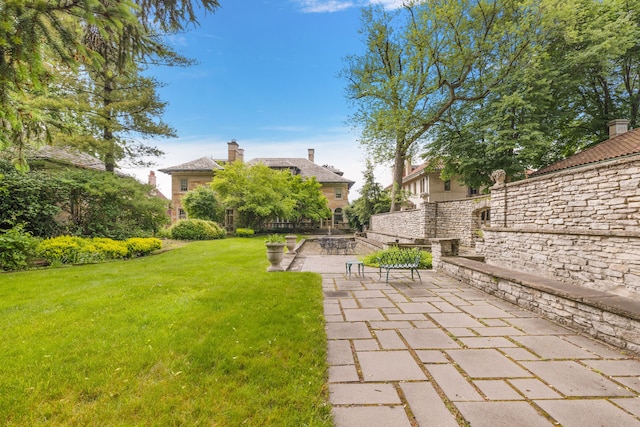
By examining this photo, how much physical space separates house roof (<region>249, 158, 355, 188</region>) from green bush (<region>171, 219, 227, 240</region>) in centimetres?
1501

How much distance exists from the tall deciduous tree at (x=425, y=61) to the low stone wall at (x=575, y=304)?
1314cm

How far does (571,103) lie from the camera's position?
14.9 metres

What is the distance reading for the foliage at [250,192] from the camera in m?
21.9

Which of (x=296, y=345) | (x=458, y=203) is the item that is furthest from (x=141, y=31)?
(x=458, y=203)

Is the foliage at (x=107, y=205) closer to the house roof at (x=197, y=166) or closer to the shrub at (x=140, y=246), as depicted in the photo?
the shrub at (x=140, y=246)

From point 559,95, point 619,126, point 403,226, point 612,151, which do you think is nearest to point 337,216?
point 403,226

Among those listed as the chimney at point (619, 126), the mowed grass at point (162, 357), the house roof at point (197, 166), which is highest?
the house roof at point (197, 166)

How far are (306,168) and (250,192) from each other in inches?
551

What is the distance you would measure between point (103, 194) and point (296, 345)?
37.9 ft

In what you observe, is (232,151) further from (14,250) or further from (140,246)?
(14,250)

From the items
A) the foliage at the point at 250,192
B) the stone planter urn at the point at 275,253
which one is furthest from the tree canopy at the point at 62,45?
the foliage at the point at 250,192

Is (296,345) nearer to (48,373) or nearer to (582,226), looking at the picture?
(48,373)

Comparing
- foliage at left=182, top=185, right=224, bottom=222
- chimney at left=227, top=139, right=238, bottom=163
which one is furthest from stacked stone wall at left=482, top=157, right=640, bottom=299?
chimney at left=227, top=139, right=238, bottom=163

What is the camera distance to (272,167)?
3300 centimetres
